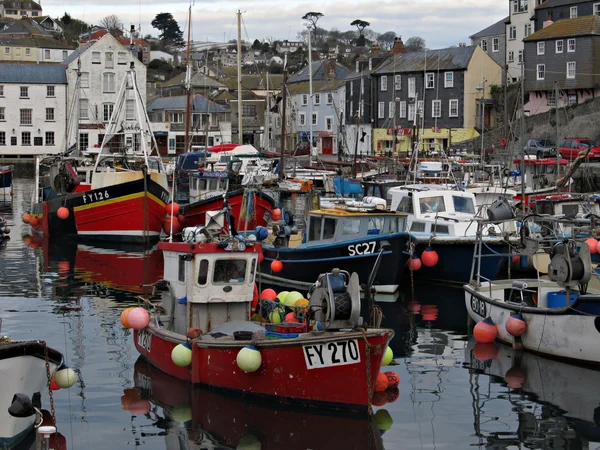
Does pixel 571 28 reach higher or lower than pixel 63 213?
higher

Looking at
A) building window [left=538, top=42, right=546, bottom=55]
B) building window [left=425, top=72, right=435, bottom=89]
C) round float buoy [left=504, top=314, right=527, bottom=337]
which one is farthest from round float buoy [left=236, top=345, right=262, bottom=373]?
building window [left=425, top=72, right=435, bottom=89]

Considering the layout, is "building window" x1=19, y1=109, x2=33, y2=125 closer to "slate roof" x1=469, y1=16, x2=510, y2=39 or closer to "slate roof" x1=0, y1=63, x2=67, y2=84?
"slate roof" x1=0, y1=63, x2=67, y2=84

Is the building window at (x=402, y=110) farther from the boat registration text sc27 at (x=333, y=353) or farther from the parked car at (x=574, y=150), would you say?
the boat registration text sc27 at (x=333, y=353)

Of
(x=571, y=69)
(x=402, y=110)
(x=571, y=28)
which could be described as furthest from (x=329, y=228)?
(x=402, y=110)

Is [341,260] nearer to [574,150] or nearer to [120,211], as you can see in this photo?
[120,211]

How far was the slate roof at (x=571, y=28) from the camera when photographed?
6712 centimetres

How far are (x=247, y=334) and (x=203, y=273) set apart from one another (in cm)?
202

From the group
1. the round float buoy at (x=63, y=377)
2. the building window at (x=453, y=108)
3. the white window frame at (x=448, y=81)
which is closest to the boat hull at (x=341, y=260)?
the round float buoy at (x=63, y=377)

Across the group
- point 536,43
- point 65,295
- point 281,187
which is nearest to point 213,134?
point 536,43

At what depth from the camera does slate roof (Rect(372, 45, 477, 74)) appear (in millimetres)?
72750

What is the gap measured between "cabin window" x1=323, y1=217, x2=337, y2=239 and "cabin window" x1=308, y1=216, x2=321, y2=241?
207 mm

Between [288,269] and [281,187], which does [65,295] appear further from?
[281,187]

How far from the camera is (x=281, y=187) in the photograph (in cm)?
4409

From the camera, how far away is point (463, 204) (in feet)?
94.6
